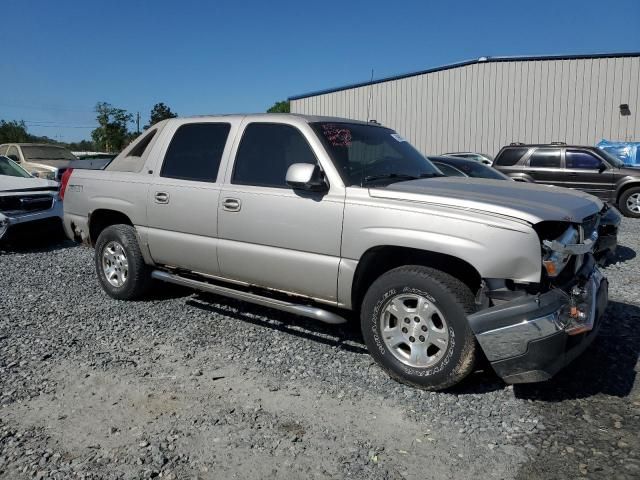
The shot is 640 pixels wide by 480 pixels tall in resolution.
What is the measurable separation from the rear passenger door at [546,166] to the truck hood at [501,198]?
31.7 ft

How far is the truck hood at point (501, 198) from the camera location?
10.9 ft

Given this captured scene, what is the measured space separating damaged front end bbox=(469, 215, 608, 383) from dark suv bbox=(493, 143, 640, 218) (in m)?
9.75

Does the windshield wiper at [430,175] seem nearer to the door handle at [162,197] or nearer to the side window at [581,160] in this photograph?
the door handle at [162,197]

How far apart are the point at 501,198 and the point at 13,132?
53.3 metres

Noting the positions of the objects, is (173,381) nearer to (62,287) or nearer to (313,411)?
(313,411)

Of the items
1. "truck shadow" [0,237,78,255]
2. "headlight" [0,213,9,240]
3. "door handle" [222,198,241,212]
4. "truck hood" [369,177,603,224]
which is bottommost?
→ "truck shadow" [0,237,78,255]

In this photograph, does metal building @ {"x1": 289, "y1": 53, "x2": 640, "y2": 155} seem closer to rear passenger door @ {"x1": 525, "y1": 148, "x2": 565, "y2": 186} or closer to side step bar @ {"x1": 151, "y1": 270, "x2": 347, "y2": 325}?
rear passenger door @ {"x1": 525, "y1": 148, "x2": 565, "y2": 186}

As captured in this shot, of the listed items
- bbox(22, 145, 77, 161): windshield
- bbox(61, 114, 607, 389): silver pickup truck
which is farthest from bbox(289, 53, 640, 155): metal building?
bbox(61, 114, 607, 389): silver pickup truck

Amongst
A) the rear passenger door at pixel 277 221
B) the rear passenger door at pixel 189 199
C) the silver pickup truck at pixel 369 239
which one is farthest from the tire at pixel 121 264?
the rear passenger door at pixel 277 221

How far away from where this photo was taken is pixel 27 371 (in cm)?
404

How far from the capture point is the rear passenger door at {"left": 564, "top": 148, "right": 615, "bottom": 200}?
12.8m

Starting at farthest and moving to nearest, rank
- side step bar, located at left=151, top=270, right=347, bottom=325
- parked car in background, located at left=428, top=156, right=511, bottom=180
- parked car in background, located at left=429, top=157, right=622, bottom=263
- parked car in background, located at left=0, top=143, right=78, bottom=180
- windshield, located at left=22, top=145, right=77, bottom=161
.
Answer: windshield, located at left=22, top=145, right=77, bottom=161
parked car in background, located at left=0, top=143, right=78, bottom=180
parked car in background, located at left=428, top=156, right=511, bottom=180
parked car in background, located at left=429, top=157, right=622, bottom=263
side step bar, located at left=151, top=270, right=347, bottom=325

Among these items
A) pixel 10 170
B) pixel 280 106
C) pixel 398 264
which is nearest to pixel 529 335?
pixel 398 264

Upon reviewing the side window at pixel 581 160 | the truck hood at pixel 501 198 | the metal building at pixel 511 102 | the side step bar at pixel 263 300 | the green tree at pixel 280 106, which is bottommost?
the side step bar at pixel 263 300
